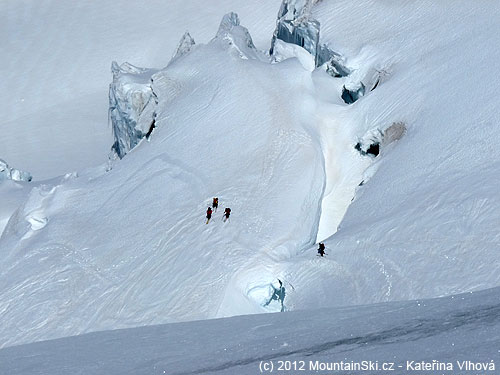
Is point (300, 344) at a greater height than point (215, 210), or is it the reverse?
point (300, 344)

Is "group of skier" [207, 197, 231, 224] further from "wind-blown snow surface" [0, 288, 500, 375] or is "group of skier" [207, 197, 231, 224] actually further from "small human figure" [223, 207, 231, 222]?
"wind-blown snow surface" [0, 288, 500, 375]

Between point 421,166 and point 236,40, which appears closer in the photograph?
point 421,166

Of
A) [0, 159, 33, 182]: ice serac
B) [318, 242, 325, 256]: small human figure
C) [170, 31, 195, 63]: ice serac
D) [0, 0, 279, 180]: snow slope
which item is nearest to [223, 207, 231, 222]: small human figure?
[318, 242, 325, 256]: small human figure

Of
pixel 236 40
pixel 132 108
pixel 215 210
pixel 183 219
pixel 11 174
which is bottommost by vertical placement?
pixel 11 174

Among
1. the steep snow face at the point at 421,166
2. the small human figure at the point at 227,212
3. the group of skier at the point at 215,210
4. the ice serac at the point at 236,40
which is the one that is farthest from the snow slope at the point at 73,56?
the small human figure at the point at 227,212

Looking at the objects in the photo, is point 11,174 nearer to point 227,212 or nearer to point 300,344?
point 227,212

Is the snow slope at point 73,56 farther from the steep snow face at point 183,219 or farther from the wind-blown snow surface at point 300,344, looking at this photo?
the wind-blown snow surface at point 300,344

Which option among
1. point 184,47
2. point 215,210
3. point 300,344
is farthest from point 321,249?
point 184,47

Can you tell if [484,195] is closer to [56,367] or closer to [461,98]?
[461,98]
